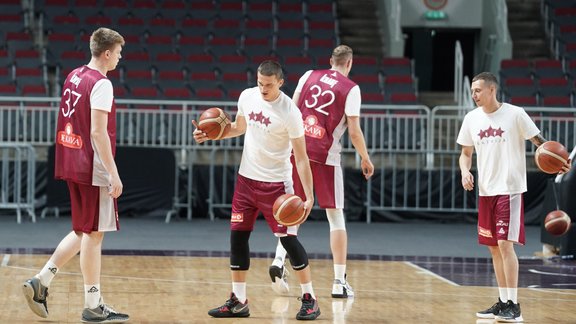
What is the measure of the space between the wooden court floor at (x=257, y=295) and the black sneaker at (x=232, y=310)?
9 centimetres

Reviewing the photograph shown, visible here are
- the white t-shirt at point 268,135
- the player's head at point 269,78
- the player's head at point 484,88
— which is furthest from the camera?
the player's head at point 484,88

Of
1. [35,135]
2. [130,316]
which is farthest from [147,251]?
[35,135]

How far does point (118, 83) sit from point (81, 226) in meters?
13.0

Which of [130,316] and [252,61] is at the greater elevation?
[252,61]

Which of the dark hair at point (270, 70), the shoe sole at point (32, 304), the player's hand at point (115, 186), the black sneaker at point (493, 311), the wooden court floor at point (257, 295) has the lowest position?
the wooden court floor at point (257, 295)

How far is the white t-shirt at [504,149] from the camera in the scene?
25.8 ft

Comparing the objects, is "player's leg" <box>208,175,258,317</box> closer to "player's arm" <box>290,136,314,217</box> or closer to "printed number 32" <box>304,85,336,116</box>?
"player's arm" <box>290,136,314,217</box>

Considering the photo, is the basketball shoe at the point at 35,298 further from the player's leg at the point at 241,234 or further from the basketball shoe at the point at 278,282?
the basketball shoe at the point at 278,282

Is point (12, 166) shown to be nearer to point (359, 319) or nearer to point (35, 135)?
point (35, 135)

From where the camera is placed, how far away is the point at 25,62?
20531 mm

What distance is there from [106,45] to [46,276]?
5.26ft

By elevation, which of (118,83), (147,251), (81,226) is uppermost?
(118,83)

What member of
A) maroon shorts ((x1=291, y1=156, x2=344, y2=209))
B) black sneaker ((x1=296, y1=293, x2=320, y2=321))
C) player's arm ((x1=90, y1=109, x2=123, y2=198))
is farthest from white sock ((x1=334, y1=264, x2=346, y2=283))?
player's arm ((x1=90, y1=109, x2=123, y2=198))

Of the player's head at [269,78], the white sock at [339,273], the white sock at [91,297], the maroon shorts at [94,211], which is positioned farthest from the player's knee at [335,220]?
the white sock at [91,297]
